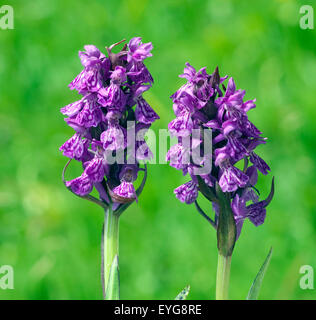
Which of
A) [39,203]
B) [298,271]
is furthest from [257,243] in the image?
[39,203]

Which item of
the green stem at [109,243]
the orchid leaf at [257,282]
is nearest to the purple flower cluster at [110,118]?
the green stem at [109,243]

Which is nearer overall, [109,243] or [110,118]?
[110,118]

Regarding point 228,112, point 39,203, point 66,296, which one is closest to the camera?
point 228,112

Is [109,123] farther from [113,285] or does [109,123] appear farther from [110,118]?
[113,285]

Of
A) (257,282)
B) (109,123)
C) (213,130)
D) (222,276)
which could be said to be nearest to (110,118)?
(109,123)

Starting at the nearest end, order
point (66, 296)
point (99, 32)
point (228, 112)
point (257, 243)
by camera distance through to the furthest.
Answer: point (228, 112)
point (66, 296)
point (257, 243)
point (99, 32)

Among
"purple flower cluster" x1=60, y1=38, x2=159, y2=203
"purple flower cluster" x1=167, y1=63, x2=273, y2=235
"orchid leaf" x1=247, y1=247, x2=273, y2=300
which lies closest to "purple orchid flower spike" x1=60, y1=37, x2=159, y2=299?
"purple flower cluster" x1=60, y1=38, x2=159, y2=203
